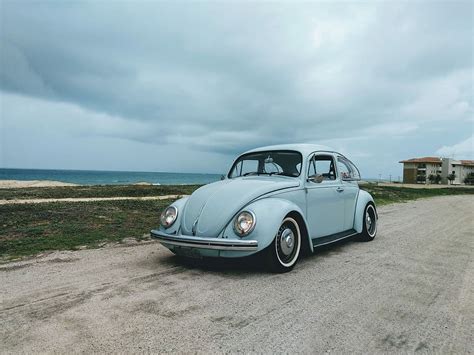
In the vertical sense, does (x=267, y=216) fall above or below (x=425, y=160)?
below

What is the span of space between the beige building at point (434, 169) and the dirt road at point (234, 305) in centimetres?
7872

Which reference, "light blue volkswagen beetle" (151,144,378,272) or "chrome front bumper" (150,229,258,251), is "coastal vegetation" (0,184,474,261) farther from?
"chrome front bumper" (150,229,258,251)

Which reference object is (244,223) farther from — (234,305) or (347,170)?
(347,170)

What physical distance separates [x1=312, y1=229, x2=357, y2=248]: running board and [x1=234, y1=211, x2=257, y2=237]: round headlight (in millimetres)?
1461

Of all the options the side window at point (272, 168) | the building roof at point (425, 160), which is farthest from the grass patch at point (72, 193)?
the building roof at point (425, 160)

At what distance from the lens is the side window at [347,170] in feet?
21.9

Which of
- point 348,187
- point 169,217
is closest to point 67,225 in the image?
point 169,217

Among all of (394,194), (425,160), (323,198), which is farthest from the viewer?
(425,160)

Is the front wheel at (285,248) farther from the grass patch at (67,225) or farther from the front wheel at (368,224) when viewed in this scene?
the grass patch at (67,225)

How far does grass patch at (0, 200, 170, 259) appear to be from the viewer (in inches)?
239

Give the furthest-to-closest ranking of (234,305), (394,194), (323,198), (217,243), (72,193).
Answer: (394,194), (72,193), (323,198), (217,243), (234,305)

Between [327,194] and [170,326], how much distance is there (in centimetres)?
373

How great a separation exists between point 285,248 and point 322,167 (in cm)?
219

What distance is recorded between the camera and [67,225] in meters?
7.78
